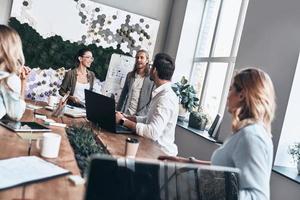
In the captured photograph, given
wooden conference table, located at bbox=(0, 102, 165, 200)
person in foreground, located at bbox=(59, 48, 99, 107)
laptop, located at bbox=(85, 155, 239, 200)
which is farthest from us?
person in foreground, located at bbox=(59, 48, 99, 107)

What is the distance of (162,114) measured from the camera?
7.37 feet

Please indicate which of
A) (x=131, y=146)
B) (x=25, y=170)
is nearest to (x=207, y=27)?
(x=131, y=146)

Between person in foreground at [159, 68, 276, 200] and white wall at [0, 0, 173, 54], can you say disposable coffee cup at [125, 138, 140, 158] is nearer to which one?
person in foreground at [159, 68, 276, 200]

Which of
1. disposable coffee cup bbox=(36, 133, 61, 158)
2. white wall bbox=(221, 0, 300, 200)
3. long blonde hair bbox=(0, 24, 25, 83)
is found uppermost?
white wall bbox=(221, 0, 300, 200)

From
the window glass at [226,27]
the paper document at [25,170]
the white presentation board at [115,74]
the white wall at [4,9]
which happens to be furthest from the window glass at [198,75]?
the paper document at [25,170]

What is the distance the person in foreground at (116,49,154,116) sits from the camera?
355cm

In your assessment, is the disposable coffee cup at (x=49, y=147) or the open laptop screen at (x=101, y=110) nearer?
the disposable coffee cup at (x=49, y=147)

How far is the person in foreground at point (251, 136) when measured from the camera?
4.05 ft

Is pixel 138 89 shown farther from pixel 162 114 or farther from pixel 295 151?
pixel 295 151

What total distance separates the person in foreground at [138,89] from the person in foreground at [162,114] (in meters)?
1.02

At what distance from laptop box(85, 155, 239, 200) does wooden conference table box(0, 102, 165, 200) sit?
2.5 inches

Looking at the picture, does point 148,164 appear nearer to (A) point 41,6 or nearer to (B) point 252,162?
(B) point 252,162

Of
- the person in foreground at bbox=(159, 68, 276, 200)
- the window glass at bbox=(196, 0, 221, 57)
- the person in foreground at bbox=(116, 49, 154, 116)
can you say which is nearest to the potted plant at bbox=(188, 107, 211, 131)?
the person in foreground at bbox=(116, 49, 154, 116)

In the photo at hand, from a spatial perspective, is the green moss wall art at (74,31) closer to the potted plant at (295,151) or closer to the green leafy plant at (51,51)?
the green leafy plant at (51,51)
